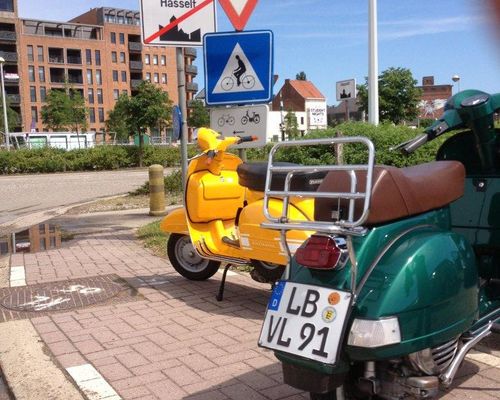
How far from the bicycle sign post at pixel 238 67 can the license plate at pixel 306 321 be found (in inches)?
139

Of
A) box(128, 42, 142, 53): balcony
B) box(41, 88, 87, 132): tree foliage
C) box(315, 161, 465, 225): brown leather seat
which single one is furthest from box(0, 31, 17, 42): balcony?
box(315, 161, 465, 225): brown leather seat

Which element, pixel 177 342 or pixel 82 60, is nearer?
pixel 177 342

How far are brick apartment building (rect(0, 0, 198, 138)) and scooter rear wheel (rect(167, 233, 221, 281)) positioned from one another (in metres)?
72.8

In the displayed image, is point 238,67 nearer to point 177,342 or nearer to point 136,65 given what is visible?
point 177,342

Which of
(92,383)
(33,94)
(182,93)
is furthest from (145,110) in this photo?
(33,94)

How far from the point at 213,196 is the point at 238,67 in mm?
1419

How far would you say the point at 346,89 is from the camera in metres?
9.55

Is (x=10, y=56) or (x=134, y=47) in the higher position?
(x=134, y=47)

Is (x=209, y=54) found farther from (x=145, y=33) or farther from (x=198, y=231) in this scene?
(x=198, y=231)

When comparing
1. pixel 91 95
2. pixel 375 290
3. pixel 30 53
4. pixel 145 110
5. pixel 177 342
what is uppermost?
pixel 30 53

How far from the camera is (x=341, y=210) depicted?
2.44m

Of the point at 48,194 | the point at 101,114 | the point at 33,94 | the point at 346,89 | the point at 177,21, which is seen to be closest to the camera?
the point at 177,21

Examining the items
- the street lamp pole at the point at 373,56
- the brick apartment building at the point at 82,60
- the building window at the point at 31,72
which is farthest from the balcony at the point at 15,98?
the street lamp pole at the point at 373,56

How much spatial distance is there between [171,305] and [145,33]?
3.35 m
